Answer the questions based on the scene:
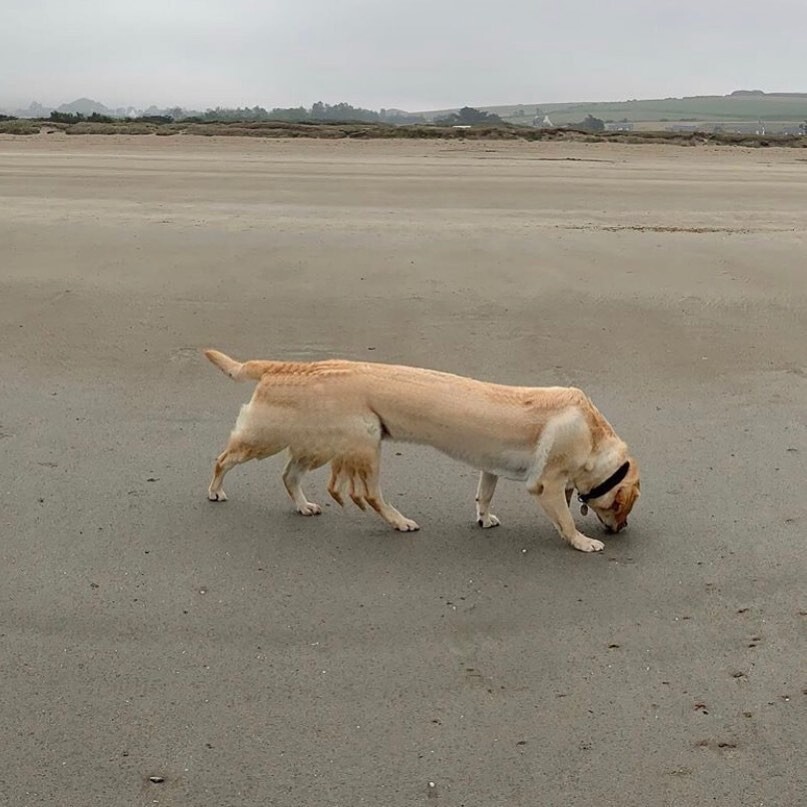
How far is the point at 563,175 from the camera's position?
15.6 meters

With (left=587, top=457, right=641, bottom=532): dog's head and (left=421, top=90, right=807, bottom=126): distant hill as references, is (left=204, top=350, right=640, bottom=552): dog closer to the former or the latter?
(left=587, top=457, right=641, bottom=532): dog's head

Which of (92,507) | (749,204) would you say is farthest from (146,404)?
(749,204)

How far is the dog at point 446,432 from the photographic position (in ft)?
16.3

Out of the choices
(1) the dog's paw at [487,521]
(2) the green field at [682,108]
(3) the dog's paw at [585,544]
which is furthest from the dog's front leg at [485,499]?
(2) the green field at [682,108]

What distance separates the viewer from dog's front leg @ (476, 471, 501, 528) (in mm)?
5145

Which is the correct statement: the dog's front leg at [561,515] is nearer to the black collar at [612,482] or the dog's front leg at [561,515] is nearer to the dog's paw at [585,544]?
the dog's paw at [585,544]

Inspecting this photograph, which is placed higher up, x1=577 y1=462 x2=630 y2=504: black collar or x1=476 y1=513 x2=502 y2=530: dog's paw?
x1=577 y1=462 x2=630 y2=504: black collar

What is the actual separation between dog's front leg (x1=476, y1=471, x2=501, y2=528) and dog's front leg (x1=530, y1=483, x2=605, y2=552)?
8.9 inches

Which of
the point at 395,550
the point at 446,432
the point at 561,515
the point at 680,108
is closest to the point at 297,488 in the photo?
the point at 395,550

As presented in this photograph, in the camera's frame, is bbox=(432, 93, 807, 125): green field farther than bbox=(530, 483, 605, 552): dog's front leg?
Yes

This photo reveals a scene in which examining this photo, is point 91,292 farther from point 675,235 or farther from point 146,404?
point 675,235

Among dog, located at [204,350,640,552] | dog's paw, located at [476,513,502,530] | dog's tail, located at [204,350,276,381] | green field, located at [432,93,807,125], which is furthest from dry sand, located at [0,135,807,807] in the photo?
green field, located at [432,93,807,125]

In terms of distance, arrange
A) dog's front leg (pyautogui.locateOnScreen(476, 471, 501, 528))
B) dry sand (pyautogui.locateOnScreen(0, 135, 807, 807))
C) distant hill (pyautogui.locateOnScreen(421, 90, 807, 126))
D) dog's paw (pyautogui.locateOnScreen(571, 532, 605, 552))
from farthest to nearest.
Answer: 1. distant hill (pyautogui.locateOnScreen(421, 90, 807, 126))
2. dog's front leg (pyautogui.locateOnScreen(476, 471, 501, 528))
3. dog's paw (pyautogui.locateOnScreen(571, 532, 605, 552))
4. dry sand (pyautogui.locateOnScreen(0, 135, 807, 807))

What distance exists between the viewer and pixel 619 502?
16.4 ft
